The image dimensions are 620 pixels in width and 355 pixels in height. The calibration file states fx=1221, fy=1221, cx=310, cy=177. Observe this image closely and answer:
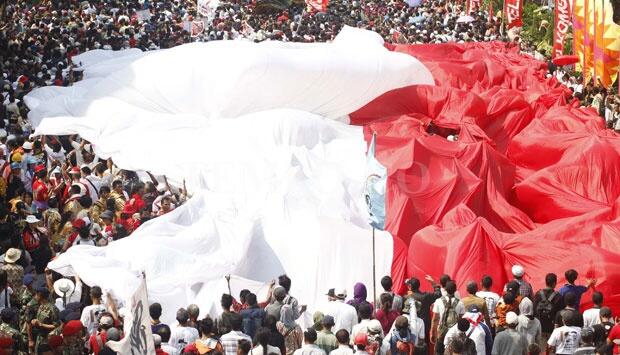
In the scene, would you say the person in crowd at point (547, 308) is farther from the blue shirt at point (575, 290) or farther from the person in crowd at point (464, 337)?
the person in crowd at point (464, 337)

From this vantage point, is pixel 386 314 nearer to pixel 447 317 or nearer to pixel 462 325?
pixel 447 317

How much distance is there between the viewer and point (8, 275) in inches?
446

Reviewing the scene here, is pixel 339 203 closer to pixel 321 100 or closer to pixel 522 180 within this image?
pixel 522 180

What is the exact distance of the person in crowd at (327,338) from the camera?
9.61 meters

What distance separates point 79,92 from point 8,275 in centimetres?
720

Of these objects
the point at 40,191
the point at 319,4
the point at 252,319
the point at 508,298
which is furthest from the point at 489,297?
the point at 319,4

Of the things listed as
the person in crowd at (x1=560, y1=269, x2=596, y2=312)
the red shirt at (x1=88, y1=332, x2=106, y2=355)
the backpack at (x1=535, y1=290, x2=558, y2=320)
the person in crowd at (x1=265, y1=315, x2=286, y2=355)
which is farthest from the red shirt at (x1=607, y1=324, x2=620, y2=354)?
the red shirt at (x1=88, y1=332, x2=106, y2=355)

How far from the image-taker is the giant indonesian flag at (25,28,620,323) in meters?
12.4

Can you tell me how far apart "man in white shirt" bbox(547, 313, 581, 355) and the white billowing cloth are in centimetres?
275

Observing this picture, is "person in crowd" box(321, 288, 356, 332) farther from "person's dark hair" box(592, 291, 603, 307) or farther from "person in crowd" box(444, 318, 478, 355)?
"person's dark hair" box(592, 291, 603, 307)

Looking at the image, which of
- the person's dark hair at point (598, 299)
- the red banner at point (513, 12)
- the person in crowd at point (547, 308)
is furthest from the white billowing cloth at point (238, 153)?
the red banner at point (513, 12)

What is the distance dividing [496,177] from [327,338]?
594 centimetres

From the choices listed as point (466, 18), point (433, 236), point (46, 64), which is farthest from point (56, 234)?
point (466, 18)

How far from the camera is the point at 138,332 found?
27.8 feet
